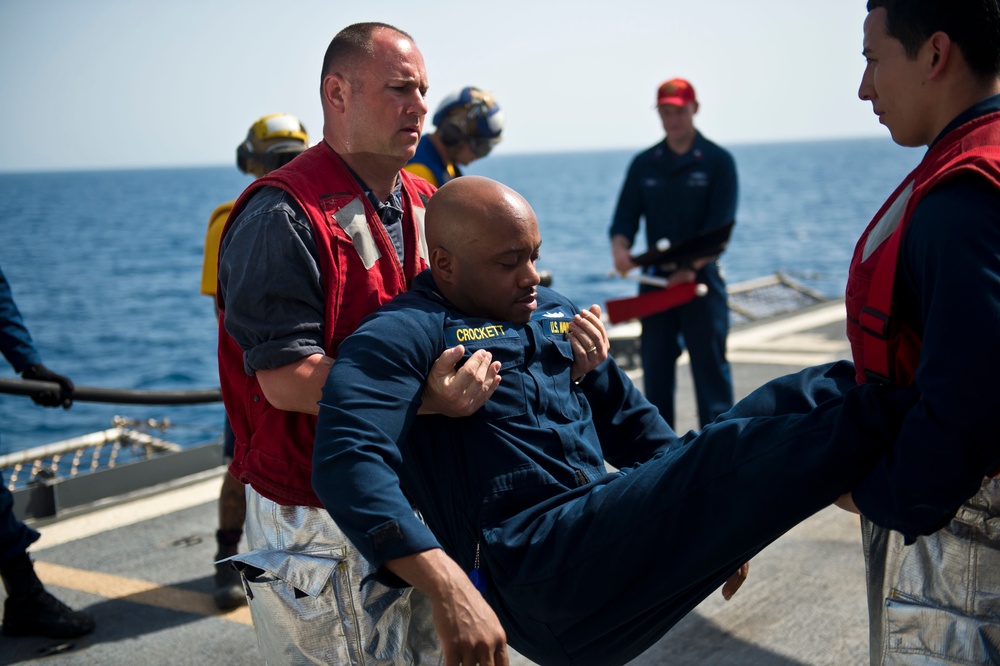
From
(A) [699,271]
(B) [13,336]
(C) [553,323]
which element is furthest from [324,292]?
(A) [699,271]

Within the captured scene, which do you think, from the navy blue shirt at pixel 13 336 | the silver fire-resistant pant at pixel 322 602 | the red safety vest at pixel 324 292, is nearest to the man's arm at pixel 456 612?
the silver fire-resistant pant at pixel 322 602

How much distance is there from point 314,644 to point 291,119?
10.6 ft

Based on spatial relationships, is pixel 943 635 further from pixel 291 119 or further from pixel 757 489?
pixel 291 119

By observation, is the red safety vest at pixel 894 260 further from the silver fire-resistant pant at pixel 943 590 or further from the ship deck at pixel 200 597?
the ship deck at pixel 200 597

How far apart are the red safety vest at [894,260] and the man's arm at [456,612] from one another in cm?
96

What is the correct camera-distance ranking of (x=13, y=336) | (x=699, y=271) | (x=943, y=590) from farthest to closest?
1. (x=699, y=271)
2. (x=13, y=336)
3. (x=943, y=590)

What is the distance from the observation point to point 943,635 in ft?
6.84

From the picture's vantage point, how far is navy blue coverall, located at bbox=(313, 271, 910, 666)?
2027 mm

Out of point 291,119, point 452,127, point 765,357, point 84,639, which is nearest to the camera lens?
point 84,639

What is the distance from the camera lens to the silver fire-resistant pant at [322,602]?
8.16ft

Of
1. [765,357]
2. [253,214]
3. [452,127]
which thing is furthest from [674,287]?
[253,214]

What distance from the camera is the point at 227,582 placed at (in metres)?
4.46

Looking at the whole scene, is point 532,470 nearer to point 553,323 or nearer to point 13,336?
point 553,323

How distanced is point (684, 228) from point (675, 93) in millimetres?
860
